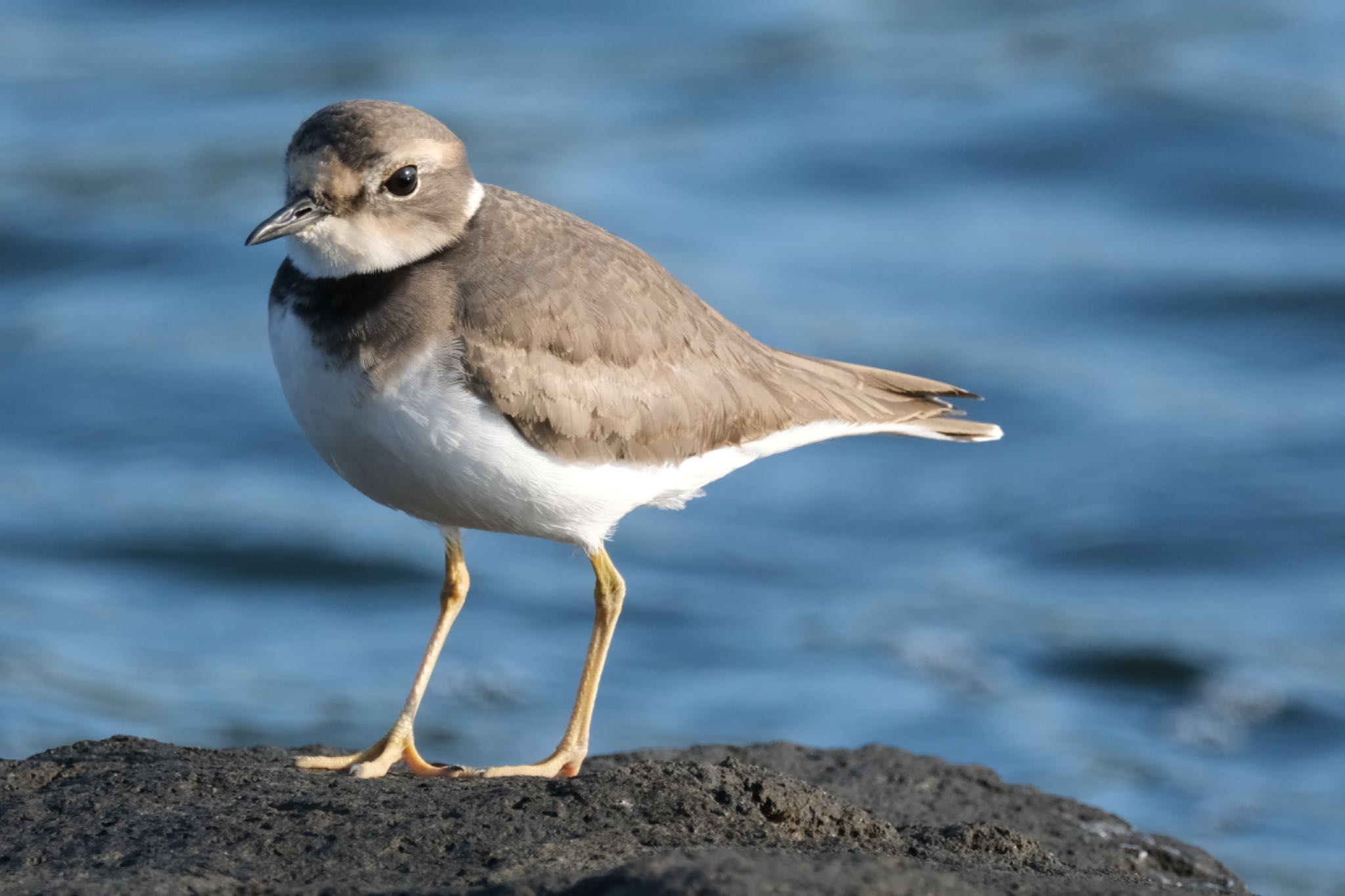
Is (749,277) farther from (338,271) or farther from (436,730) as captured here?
(338,271)

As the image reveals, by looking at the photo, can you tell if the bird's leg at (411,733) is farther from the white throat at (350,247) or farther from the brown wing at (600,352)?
the white throat at (350,247)

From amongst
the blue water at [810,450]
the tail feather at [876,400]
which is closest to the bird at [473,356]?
the tail feather at [876,400]

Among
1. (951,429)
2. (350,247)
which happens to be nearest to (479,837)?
(350,247)

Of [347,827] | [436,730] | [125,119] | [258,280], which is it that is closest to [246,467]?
[258,280]

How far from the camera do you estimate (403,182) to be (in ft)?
19.1

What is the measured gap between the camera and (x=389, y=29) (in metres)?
20.0

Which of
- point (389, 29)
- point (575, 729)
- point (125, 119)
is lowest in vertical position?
point (575, 729)

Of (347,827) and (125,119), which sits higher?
(125,119)

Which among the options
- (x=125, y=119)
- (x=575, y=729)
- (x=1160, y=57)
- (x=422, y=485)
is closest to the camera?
(x=422, y=485)

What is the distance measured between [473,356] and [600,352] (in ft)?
1.88

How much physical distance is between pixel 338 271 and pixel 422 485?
77cm

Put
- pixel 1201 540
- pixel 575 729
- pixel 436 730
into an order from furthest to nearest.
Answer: pixel 1201 540 → pixel 436 730 → pixel 575 729

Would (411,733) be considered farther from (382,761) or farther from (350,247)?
(350,247)

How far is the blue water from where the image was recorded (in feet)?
36.0
